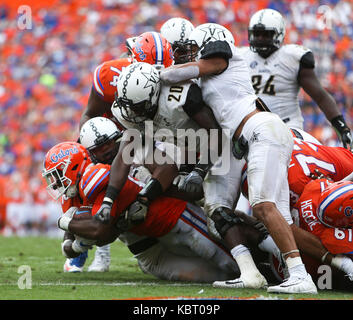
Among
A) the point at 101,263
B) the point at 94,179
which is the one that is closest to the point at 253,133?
the point at 94,179

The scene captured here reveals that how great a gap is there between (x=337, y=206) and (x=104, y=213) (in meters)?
1.46

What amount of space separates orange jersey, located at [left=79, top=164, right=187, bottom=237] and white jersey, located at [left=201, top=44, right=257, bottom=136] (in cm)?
71

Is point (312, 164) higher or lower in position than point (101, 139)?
lower

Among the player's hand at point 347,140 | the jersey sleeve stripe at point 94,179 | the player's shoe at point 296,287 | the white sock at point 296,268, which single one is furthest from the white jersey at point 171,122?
the player's hand at point 347,140

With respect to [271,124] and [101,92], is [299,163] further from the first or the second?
[101,92]

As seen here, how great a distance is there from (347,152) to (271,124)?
1090 mm

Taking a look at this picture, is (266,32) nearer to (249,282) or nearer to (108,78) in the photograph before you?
(108,78)

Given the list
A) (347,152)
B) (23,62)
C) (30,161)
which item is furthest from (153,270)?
(23,62)

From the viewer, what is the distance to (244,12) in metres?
12.7

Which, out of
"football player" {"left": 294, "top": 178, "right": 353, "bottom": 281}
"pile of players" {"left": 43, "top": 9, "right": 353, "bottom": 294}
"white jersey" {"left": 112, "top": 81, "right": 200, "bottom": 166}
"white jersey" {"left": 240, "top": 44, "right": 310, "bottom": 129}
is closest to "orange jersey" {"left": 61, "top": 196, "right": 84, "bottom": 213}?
"pile of players" {"left": 43, "top": 9, "right": 353, "bottom": 294}

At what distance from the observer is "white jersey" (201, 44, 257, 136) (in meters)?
4.41

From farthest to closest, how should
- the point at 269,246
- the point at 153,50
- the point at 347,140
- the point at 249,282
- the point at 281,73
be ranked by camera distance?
the point at 281,73
the point at 347,140
the point at 153,50
the point at 269,246
the point at 249,282

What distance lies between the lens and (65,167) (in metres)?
4.85

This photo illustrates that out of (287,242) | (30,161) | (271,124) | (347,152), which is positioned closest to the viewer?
(287,242)
